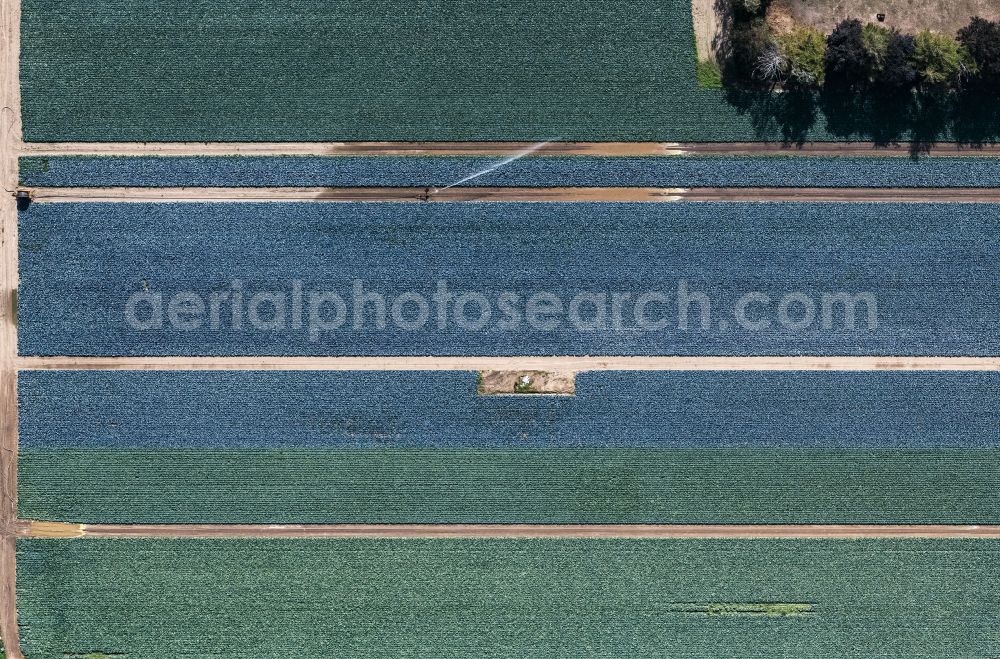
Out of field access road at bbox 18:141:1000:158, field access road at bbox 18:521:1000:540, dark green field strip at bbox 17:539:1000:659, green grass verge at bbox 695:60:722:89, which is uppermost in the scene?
green grass verge at bbox 695:60:722:89

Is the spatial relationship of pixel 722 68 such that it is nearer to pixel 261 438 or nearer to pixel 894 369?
pixel 894 369

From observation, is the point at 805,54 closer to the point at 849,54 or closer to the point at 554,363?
the point at 849,54

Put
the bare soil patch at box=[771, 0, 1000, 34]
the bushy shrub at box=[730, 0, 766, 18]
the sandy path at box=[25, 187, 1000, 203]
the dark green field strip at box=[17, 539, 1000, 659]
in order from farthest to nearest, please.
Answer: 1. the bare soil patch at box=[771, 0, 1000, 34]
2. the sandy path at box=[25, 187, 1000, 203]
3. the bushy shrub at box=[730, 0, 766, 18]
4. the dark green field strip at box=[17, 539, 1000, 659]

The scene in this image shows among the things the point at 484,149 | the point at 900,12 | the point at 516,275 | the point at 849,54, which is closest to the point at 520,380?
the point at 516,275

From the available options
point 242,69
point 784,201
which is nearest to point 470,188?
point 242,69

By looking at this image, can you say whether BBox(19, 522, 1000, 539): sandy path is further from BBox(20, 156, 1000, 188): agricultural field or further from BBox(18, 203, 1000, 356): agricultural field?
BBox(20, 156, 1000, 188): agricultural field

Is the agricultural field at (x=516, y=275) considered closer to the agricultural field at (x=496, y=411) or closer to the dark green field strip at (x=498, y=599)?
the agricultural field at (x=496, y=411)

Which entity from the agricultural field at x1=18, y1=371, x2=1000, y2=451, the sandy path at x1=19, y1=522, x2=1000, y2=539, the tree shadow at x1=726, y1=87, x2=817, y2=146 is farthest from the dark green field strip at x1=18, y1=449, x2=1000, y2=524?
the tree shadow at x1=726, y1=87, x2=817, y2=146
